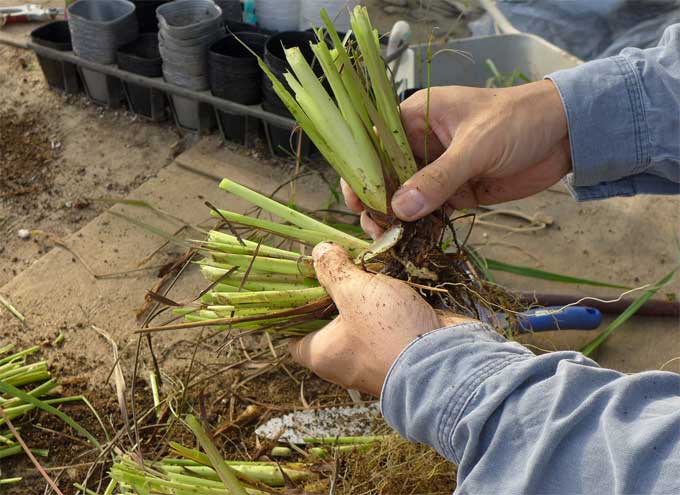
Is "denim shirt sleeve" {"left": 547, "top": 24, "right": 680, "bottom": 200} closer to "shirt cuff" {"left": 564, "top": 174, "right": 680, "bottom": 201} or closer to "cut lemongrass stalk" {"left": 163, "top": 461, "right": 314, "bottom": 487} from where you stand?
"shirt cuff" {"left": 564, "top": 174, "right": 680, "bottom": 201}

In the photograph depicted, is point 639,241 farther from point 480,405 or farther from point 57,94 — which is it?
point 57,94

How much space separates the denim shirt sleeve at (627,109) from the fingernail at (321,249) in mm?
628

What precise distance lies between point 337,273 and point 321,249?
0.47 feet

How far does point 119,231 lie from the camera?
2.39 meters

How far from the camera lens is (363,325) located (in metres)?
1.21

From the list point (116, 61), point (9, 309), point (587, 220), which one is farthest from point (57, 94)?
point (587, 220)

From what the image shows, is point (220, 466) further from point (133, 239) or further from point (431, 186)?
point (133, 239)

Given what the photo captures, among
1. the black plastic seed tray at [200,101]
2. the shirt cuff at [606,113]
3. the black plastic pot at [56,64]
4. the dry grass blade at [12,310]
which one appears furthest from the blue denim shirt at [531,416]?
the black plastic pot at [56,64]

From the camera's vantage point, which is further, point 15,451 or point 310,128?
point 15,451

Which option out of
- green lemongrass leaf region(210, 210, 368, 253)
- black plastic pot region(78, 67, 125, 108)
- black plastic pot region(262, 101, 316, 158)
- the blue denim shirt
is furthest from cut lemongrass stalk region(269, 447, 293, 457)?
black plastic pot region(78, 67, 125, 108)

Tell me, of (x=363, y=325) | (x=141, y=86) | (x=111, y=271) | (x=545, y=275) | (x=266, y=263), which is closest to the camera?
(x=363, y=325)

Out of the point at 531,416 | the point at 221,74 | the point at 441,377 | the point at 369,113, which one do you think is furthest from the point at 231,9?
the point at 531,416

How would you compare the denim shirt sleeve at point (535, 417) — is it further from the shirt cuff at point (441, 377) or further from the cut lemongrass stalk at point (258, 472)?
the cut lemongrass stalk at point (258, 472)

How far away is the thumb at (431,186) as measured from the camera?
1.35 m
